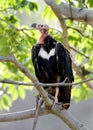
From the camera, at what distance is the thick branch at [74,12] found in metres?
4.48

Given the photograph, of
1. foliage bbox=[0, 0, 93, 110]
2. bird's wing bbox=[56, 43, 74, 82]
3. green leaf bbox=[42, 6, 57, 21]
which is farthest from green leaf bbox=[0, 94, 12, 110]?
bird's wing bbox=[56, 43, 74, 82]

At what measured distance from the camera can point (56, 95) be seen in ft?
13.2

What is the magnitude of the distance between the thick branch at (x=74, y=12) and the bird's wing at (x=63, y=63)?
38 cm

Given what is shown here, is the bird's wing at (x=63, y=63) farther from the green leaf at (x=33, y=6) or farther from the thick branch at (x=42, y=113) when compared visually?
the green leaf at (x=33, y=6)

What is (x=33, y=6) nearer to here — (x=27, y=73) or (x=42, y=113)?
(x=42, y=113)

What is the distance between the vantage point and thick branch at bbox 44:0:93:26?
4480 millimetres

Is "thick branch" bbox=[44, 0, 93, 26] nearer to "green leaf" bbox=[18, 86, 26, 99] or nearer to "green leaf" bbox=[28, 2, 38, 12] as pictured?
"green leaf" bbox=[28, 2, 38, 12]

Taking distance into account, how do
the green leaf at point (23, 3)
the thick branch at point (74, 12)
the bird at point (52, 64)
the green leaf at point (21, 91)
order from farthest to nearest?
the green leaf at point (21, 91) → the green leaf at point (23, 3) → the thick branch at point (74, 12) → the bird at point (52, 64)

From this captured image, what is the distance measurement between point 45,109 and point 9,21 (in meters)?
1.75

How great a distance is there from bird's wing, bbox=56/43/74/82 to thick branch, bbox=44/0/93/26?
0.38 metres

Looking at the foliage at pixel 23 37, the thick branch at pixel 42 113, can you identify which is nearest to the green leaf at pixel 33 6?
the foliage at pixel 23 37

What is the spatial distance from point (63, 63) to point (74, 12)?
1.88ft

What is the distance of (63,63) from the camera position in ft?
13.9

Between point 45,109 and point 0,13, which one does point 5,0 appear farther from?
point 45,109
